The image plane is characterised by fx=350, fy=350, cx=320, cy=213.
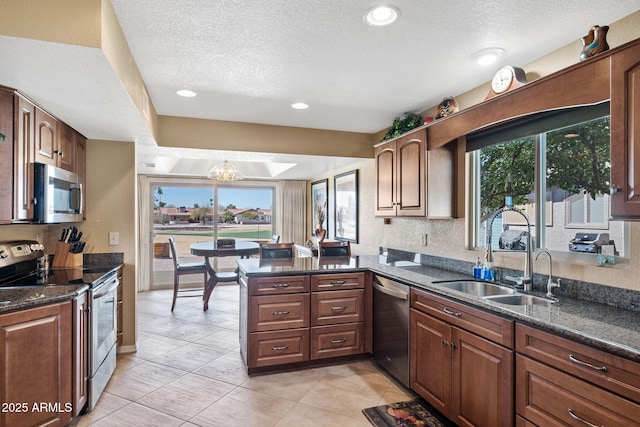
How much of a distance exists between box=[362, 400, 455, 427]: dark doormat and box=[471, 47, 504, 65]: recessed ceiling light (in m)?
2.42

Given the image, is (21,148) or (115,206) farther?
(115,206)

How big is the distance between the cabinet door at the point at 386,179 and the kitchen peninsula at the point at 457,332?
0.56 metres

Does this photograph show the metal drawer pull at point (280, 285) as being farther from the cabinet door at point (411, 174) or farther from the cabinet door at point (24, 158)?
the cabinet door at point (24, 158)

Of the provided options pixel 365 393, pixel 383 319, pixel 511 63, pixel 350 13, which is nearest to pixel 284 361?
pixel 365 393

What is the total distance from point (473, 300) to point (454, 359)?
434 mm

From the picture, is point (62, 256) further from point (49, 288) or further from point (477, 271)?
point (477, 271)

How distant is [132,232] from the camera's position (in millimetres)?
3449

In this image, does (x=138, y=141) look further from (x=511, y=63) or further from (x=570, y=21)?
(x=570, y=21)

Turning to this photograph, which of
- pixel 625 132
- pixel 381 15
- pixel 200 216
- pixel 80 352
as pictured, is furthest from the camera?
pixel 200 216

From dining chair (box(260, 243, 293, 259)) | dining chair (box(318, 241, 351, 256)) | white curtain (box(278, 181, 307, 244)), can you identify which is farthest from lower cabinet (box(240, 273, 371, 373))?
white curtain (box(278, 181, 307, 244))

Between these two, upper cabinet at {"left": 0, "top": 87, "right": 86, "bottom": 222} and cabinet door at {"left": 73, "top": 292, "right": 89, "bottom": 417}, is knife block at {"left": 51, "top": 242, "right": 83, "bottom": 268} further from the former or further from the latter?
cabinet door at {"left": 73, "top": 292, "right": 89, "bottom": 417}

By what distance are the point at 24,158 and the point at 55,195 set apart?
377 mm

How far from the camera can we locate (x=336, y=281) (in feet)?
10.3

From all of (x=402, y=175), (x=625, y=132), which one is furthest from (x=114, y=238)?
(x=625, y=132)
